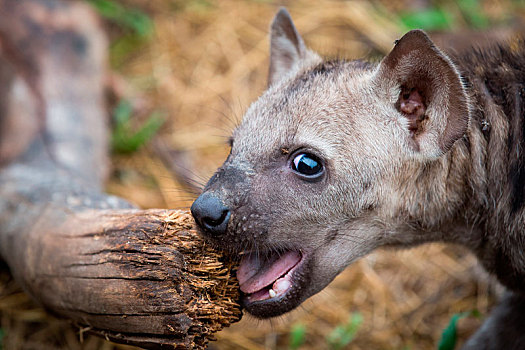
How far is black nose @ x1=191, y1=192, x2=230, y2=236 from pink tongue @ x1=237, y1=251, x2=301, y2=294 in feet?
0.85

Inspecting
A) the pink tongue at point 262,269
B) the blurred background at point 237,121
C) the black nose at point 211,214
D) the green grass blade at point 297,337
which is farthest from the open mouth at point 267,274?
the green grass blade at point 297,337

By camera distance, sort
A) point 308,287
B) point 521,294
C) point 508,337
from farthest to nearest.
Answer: point 508,337 → point 521,294 → point 308,287

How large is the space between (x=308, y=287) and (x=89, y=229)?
1.16 metres

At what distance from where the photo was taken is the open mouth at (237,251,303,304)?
2588mm

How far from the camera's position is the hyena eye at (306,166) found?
2693 millimetres

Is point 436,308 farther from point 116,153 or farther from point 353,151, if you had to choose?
point 116,153

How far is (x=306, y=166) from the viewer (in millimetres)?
2693

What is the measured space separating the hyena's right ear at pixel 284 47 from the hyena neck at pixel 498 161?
1040 millimetres

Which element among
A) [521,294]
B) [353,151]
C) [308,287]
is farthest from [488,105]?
[308,287]

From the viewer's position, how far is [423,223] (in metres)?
2.93

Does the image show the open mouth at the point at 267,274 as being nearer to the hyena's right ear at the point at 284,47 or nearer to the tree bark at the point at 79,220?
the tree bark at the point at 79,220

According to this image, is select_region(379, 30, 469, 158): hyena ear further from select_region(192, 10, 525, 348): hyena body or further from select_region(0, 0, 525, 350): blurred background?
select_region(0, 0, 525, 350): blurred background

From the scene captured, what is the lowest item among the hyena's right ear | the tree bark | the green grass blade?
the green grass blade

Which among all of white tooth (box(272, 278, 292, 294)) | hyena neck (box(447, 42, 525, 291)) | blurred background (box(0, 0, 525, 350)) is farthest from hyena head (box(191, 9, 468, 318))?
blurred background (box(0, 0, 525, 350))
